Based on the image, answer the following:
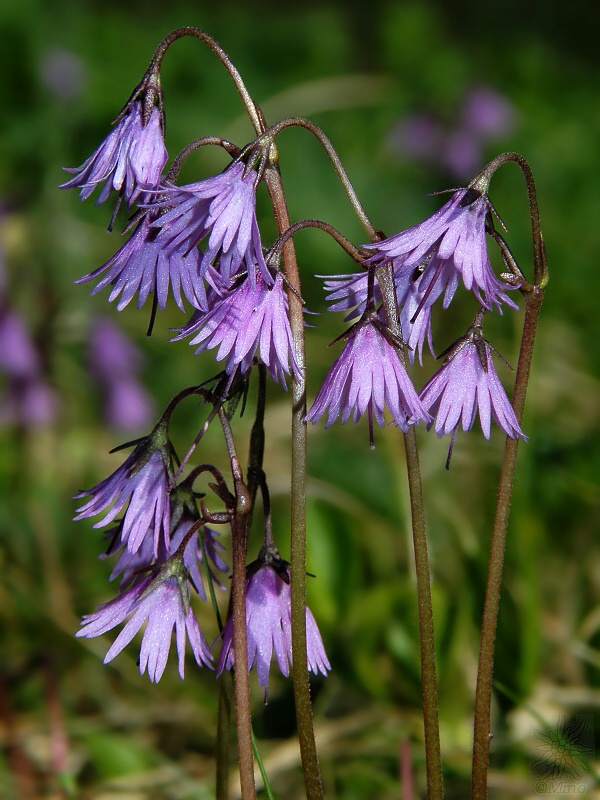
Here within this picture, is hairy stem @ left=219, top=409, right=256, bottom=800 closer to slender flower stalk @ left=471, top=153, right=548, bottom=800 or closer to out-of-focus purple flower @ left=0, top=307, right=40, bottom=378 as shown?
slender flower stalk @ left=471, top=153, right=548, bottom=800

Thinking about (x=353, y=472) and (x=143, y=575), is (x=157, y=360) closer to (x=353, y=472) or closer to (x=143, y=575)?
(x=353, y=472)

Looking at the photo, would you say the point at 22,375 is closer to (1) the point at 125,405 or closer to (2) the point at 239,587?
(1) the point at 125,405

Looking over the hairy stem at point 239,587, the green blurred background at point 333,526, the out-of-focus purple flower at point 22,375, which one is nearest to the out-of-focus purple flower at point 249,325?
the hairy stem at point 239,587

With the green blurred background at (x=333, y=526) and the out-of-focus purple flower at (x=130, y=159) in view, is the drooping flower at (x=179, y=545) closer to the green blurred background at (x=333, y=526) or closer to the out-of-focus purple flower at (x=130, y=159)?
the out-of-focus purple flower at (x=130, y=159)

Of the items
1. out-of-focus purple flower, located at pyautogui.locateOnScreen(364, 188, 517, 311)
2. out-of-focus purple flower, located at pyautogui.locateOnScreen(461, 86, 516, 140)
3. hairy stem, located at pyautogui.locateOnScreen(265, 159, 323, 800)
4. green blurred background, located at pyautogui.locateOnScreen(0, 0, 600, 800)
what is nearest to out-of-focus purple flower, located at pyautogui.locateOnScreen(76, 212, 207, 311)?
hairy stem, located at pyautogui.locateOnScreen(265, 159, 323, 800)

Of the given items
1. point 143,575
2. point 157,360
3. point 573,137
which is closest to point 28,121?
point 157,360
